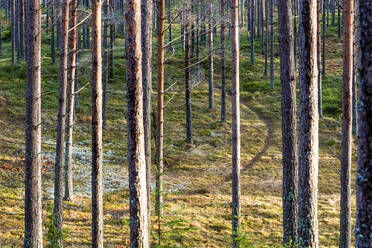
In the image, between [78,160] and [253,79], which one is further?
[253,79]

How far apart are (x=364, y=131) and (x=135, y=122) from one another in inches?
198

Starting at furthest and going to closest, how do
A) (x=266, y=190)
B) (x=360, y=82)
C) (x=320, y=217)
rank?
(x=266, y=190), (x=320, y=217), (x=360, y=82)

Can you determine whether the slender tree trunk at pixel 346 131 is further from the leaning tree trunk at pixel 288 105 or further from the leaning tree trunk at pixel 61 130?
the leaning tree trunk at pixel 61 130

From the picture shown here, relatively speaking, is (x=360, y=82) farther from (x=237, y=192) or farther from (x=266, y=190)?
(x=266, y=190)

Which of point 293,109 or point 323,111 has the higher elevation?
point 293,109

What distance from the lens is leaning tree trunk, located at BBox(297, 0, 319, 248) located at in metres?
7.36

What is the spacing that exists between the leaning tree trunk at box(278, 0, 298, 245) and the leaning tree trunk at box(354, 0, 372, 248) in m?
5.21

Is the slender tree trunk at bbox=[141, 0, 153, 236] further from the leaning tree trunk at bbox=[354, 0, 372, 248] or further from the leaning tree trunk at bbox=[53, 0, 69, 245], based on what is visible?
the leaning tree trunk at bbox=[354, 0, 372, 248]

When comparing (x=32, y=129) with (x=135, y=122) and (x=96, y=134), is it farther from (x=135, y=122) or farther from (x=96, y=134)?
(x=135, y=122)

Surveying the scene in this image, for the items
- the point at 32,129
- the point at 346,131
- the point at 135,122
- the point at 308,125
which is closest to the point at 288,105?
the point at 308,125

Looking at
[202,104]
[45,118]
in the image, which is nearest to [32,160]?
[45,118]

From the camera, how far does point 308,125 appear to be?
24.6ft

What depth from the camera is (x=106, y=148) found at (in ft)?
76.8

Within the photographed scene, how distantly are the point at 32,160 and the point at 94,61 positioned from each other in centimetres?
324
